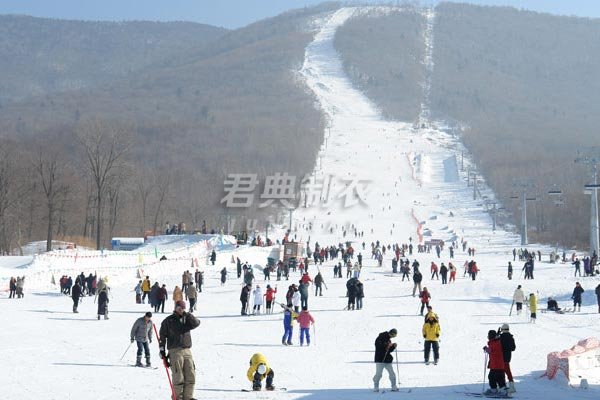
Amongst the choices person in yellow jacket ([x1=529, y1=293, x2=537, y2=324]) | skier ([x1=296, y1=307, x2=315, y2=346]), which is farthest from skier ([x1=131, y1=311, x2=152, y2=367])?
person in yellow jacket ([x1=529, y1=293, x2=537, y2=324])

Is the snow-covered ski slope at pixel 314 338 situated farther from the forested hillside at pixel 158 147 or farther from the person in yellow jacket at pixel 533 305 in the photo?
the forested hillside at pixel 158 147

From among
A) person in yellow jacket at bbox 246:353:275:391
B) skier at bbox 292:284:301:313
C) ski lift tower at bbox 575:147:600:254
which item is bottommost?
person in yellow jacket at bbox 246:353:275:391

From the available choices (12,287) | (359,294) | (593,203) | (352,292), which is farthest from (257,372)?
(593,203)

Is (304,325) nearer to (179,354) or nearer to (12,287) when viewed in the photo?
(179,354)

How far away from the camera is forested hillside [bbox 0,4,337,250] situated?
57750mm

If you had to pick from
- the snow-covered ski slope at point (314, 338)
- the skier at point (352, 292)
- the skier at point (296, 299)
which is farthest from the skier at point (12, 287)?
the skier at point (352, 292)

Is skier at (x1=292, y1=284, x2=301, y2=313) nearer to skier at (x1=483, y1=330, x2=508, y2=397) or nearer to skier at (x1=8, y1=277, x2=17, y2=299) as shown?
skier at (x1=483, y1=330, x2=508, y2=397)

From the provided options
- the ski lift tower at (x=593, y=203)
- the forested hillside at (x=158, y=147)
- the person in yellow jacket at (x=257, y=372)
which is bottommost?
the person in yellow jacket at (x=257, y=372)

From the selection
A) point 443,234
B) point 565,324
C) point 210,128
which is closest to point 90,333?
→ point 565,324

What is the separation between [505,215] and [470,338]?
221 ft

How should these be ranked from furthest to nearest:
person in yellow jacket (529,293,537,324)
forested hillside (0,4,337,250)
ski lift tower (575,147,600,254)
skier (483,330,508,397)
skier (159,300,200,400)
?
forested hillside (0,4,337,250), ski lift tower (575,147,600,254), person in yellow jacket (529,293,537,324), skier (483,330,508,397), skier (159,300,200,400)

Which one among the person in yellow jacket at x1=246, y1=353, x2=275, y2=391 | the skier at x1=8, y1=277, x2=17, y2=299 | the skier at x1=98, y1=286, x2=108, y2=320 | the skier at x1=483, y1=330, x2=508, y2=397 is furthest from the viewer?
the skier at x1=8, y1=277, x2=17, y2=299

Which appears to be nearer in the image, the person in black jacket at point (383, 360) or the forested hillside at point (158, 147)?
the person in black jacket at point (383, 360)

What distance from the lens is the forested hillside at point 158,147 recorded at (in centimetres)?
5775
